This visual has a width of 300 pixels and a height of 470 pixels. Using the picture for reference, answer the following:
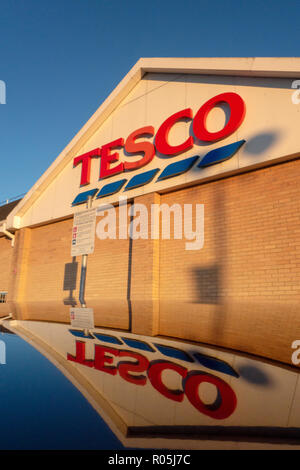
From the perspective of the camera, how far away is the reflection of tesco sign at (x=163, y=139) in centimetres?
826

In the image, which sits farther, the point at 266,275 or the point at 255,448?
the point at 266,275

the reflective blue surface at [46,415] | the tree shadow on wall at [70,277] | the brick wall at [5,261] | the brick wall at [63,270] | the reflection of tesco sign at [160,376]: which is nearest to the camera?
the reflective blue surface at [46,415]

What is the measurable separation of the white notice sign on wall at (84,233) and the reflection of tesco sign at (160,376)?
770cm

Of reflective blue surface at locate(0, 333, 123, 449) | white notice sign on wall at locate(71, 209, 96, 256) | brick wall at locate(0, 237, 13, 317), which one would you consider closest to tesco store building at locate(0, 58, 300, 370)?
white notice sign on wall at locate(71, 209, 96, 256)

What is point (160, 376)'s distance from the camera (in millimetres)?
1208

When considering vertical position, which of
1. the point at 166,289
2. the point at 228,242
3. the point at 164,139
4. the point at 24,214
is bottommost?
the point at 166,289

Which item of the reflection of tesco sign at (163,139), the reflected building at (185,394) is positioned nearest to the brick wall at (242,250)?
the reflection of tesco sign at (163,139)

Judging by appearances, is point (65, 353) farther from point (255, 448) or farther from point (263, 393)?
point (255, 448)

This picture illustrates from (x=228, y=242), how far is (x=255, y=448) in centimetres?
749

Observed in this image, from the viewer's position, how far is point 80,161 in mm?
12562

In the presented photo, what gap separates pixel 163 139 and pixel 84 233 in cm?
419

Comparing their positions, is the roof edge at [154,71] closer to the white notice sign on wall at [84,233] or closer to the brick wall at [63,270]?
the brick wall at [63,270]
